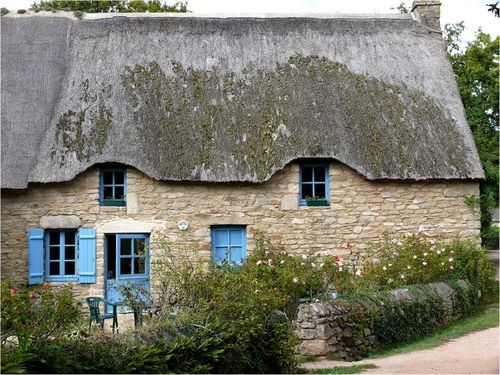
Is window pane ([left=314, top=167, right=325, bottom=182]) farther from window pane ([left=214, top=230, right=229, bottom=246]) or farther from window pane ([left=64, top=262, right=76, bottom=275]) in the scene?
window pane ([left=64, top=262, right=76, bottom=275])

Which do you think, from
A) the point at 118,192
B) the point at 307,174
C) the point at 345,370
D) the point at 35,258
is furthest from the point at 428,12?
the point at 345,370

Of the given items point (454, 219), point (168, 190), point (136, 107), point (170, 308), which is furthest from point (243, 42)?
point (170, 308)

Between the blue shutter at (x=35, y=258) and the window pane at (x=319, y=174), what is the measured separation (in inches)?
223

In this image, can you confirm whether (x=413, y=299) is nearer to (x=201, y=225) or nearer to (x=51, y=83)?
(x=201, y=225)

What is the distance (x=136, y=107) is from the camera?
15.7m

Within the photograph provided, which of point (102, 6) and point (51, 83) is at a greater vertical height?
point (102, 6)

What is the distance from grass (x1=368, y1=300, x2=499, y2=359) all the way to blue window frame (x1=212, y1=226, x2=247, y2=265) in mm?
4404

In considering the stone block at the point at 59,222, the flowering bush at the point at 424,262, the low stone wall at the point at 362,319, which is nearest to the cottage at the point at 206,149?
the stone block at the point at 59,222

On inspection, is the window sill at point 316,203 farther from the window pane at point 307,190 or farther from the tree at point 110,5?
the tree at point 110,5

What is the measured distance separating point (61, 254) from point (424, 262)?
707cm

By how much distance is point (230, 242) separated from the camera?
1547cm

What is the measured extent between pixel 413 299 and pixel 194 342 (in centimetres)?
537

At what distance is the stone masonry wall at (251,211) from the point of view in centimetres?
1503

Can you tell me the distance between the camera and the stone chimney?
61.6 ft
